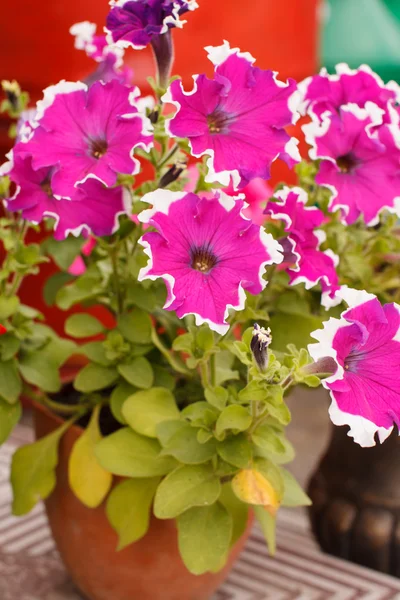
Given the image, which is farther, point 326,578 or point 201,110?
point 326,578

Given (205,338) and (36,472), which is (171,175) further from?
(36,472)

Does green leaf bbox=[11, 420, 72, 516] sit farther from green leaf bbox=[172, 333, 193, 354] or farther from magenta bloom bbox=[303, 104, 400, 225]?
magenta bloom bbox=[303, 104, 400, 225]

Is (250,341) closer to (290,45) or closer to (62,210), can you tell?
(62,210)

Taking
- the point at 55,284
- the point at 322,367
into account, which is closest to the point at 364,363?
the point at 322,367

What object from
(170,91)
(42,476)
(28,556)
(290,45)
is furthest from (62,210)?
(290,45)

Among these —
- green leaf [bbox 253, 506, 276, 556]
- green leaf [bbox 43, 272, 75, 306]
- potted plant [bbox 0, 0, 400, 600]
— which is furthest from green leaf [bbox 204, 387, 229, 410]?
green leaf [bbox 43, 272, 75, 306]

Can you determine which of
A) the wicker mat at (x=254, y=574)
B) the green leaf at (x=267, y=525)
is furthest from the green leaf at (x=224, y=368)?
the wicker mat at (x=254, y=574)

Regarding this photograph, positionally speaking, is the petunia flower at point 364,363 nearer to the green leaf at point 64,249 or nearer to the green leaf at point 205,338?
the green leaf at point 205,338
